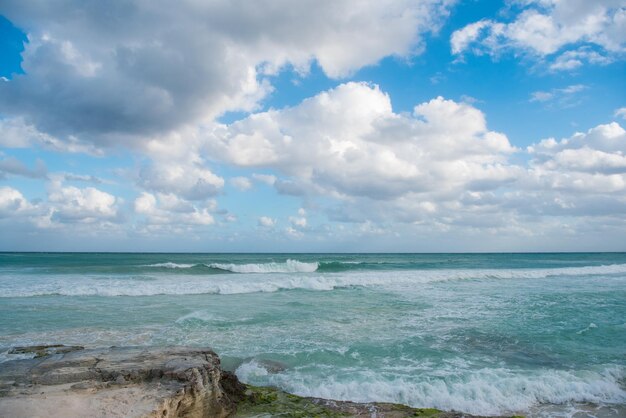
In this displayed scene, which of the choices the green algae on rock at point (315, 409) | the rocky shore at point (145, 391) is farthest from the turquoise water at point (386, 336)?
the rocky shore at point (145, 391)

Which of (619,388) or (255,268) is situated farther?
(255,268)

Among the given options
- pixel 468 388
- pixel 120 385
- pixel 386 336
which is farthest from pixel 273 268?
pixel 120 385

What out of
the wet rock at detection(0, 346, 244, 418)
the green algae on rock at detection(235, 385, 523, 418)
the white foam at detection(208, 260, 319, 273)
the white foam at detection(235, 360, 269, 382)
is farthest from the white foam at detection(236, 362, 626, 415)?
the white foam at detection(208, 260, 319, 273)

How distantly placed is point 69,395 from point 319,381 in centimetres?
458

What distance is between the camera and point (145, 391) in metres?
5.88

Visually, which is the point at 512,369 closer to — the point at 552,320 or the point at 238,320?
→ the point at 552,320

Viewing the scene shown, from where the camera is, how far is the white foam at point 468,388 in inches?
290

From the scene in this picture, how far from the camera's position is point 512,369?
897cm

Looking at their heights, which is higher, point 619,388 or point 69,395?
point 69,395

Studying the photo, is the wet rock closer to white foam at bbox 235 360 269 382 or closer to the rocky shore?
the rocky shore

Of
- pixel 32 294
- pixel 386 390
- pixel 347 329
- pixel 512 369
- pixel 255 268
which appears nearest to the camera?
pixel 386 390

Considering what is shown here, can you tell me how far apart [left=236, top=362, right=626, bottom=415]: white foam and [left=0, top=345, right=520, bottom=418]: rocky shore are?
0.46 metres

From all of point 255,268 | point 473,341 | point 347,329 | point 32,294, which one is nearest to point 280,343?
point 347,329

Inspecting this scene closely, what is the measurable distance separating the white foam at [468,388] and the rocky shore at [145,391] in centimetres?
46
